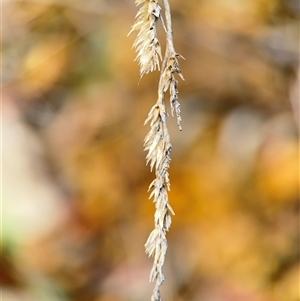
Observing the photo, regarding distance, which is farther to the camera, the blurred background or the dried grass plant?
the blurred background

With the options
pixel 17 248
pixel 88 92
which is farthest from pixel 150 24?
pixel 17 248

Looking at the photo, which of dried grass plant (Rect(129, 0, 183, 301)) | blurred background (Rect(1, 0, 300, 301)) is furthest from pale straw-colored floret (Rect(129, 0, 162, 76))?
blurred background (Rect(1, 0, 300, 301))

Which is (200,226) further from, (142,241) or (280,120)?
(280,120)

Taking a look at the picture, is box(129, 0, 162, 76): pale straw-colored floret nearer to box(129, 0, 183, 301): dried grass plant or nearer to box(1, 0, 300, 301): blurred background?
box(129, 0, 183, 301): dried grass plant

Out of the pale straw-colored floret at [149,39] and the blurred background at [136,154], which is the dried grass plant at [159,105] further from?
the blurred background at [136,154]

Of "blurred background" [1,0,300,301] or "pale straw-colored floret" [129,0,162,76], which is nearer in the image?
"pale straw-colored floret" [129,0,162,76]

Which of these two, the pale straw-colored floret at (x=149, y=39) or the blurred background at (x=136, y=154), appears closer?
the pale straw-colored floret at (x=149, y=39)

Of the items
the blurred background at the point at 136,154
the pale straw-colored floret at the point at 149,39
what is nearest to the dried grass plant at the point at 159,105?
the pale straw-colored floret at the point at 149,39

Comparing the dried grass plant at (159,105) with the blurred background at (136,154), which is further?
the blurred background at (136,154)
